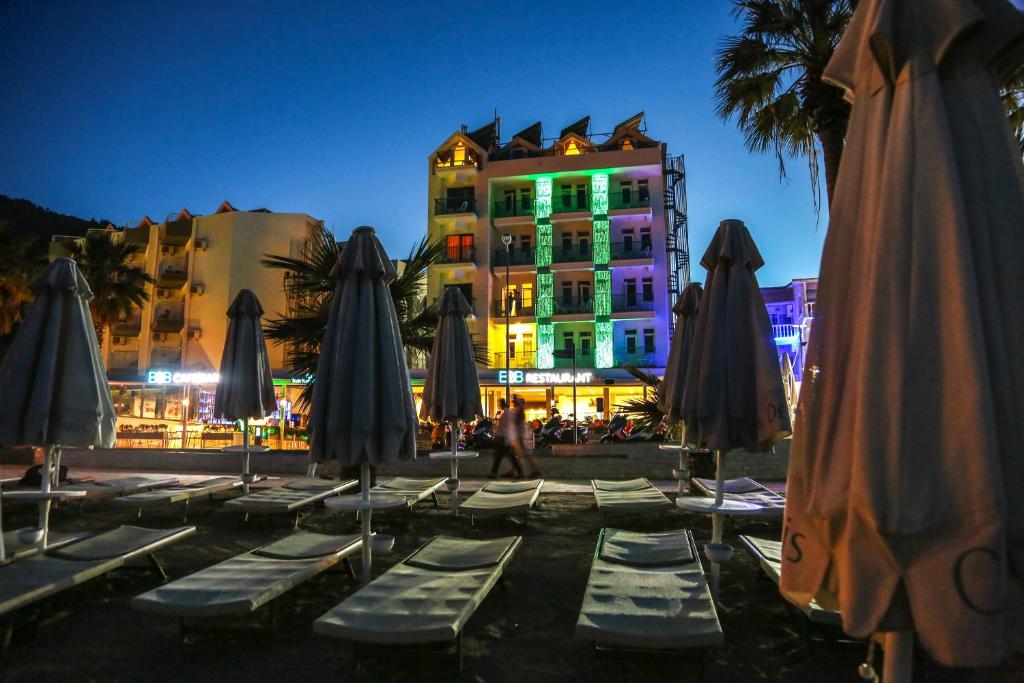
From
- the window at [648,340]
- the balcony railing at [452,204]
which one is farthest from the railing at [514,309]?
the window at [648,340]

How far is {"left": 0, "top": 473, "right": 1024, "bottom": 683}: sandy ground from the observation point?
353cm

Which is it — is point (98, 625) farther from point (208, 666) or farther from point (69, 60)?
point (69, 60)

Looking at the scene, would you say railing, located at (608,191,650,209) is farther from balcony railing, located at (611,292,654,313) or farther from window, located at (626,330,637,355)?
window, located at (626,330,637,355)

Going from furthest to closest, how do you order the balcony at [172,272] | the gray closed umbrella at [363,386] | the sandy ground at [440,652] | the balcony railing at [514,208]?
the balcony at [172,272] < the balcony railing at [514,208] < the gray closed umbrella at [363,386] < the sandy ground at [440,652]

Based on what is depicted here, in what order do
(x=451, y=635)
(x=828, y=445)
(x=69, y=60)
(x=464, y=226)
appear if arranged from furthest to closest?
(x=69, y=60) < (x=464, y=226) < (x=451, y=635) < (x=828, y=445)

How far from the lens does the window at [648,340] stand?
30.1 m

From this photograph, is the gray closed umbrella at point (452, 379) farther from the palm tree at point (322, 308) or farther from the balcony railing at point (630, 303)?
the balcony railing at point (630, 303)

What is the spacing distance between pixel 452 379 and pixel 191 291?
3225 cm

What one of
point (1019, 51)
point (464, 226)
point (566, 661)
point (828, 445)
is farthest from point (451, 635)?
point (464, 226)

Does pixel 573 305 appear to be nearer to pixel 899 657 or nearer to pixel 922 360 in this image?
pixel 899 657

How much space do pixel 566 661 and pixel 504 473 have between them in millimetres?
9642

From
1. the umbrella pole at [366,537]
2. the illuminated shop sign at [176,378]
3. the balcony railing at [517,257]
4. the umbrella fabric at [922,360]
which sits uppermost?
the balcony railing at [517,257]

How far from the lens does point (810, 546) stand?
76.9 inches

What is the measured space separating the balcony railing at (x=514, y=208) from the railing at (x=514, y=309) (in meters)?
4.92
